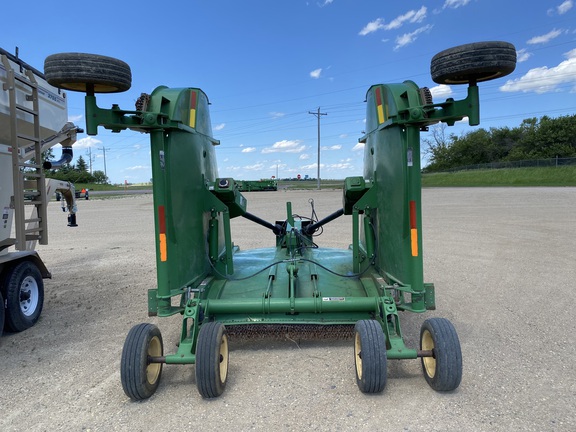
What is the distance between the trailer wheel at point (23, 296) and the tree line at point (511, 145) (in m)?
64.1

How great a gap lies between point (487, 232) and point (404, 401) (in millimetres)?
10110

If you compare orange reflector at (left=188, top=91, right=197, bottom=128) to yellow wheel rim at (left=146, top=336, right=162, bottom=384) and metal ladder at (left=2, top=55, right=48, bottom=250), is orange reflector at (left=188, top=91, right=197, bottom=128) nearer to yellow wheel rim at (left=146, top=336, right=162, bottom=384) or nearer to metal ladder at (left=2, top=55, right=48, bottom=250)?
metal ladder at (left=2, top=55, right=48, bottom=250)

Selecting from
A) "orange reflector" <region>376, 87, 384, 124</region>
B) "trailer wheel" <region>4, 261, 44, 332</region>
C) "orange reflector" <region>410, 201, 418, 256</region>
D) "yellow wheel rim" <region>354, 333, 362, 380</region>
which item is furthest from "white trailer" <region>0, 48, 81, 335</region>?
"orange reflector" <region>410, 201, 418, 256</region>

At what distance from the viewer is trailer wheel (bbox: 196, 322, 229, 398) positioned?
3.25 metres

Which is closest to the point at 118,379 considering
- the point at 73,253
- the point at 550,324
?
the point at 550,324

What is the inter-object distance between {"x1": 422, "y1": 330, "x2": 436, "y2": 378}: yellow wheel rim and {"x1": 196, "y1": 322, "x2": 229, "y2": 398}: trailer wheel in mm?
1634

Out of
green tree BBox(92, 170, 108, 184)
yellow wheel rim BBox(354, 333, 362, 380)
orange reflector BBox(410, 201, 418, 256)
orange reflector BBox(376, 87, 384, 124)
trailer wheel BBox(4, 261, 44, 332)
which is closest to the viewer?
yellow wheel rim BBox(354, 333, 362, 380)

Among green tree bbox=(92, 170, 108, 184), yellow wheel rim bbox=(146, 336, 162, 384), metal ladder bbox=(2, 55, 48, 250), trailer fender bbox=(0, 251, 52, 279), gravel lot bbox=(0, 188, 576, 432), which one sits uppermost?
A: green tree bbox=(92, 170, 108, 184)

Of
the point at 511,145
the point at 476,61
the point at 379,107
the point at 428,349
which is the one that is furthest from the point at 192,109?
the point at 511,145

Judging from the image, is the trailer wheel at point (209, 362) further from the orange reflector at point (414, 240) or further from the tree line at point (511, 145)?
the tree line at point (511, 145)

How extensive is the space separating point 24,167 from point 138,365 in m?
3.04

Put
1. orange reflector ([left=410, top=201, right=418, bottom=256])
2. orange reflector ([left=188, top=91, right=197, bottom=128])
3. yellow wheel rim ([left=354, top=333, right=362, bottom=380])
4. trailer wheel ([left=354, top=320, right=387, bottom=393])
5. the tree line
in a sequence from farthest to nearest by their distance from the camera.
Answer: the tree line
orange reflector ([left=188, top=91, right=197, bottom=128])
orange reflector ([left=410, top=201, right=418, bottom=256])
yellow wheel rim ([left=354, top=333, right=362, bottom=380])
trailer wheel ([left=354, top=320, right=387, bottom=393])

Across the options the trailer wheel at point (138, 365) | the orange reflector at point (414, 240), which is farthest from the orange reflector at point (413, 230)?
the trailer wheel at point (138, 365)

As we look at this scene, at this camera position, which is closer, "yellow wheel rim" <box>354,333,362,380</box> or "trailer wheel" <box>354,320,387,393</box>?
"trailer wheel" <box>354,320,387,393</box>
